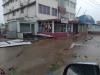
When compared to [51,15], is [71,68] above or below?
below

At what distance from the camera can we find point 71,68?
1.97 metres

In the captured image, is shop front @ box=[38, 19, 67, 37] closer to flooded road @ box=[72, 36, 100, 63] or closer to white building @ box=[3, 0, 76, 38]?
white building @ box=[3, 0, 76, 38]

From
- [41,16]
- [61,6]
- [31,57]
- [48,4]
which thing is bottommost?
[31,57]

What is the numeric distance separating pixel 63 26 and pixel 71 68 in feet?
82.0

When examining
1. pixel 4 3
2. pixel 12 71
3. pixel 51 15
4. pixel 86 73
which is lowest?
pixel 12 71

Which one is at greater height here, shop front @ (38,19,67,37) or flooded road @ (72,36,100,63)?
shop front @ (38,19,67,37)

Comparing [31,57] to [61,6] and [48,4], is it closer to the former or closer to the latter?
[48,4]

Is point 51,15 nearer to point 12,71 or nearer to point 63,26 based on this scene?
point 63,26

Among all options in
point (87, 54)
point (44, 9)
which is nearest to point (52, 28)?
point (44, 9)

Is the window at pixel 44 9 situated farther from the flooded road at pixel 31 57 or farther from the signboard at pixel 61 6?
the flooded road at pixel 31 57

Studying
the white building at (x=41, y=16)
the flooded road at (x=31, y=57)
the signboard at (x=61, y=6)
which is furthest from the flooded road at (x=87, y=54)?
the signboard at (x=61, y=6)

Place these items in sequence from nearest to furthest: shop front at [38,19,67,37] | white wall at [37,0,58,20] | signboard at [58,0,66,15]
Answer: shop front at [38,19,67,37]
white wall at [37,0,58,20]
signboard at [58,0,66,15]

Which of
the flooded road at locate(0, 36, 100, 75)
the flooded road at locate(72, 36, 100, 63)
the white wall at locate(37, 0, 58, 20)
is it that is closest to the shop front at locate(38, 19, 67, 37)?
the white wall at locate(37, 0, 58, 20)

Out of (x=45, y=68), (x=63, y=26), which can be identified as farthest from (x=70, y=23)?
(x=45, y=68)
